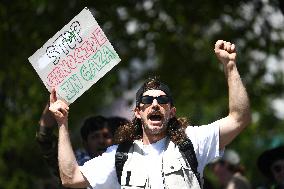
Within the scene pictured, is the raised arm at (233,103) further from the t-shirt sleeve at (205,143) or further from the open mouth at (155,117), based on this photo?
the open mouth at (155,117)

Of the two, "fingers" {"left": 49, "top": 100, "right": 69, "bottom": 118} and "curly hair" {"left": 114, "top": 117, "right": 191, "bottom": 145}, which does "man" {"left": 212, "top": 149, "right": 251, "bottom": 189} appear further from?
"fingers" {"left": 49, "top": 100, "right": 69, "bottom": 118}

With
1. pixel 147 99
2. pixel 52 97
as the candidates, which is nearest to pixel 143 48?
pixel 52 97

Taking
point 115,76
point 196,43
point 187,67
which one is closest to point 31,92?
point 115,76

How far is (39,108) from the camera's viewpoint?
520 inches

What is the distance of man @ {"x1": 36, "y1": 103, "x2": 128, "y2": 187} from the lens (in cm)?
741

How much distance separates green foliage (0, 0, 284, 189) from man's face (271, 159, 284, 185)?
162 centimetres

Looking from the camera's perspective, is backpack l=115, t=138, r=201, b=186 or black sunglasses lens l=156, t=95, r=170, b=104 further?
black sunglasses lens l=156, t=95, r=170, b=104

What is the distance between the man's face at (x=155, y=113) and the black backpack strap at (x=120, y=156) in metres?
0.17

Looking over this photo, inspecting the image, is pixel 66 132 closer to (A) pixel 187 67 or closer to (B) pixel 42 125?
(B) pixel 42 125

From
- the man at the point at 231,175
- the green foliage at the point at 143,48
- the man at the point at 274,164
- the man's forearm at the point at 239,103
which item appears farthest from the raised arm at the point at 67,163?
the green foliage at the point at 143,48

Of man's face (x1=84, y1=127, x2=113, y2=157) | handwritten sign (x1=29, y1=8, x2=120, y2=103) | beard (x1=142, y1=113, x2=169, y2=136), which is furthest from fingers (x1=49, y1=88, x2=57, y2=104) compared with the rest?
man's face (x1=84, y1=127, x2=113, y2=157)

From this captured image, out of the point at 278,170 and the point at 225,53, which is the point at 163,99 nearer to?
the point at 225,53

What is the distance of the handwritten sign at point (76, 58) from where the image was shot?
6535 mm

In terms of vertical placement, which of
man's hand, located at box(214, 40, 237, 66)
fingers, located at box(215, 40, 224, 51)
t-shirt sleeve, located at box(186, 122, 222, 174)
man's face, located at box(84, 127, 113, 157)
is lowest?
t-shirt sleeve, located at box(186, 122, 222, 174)
